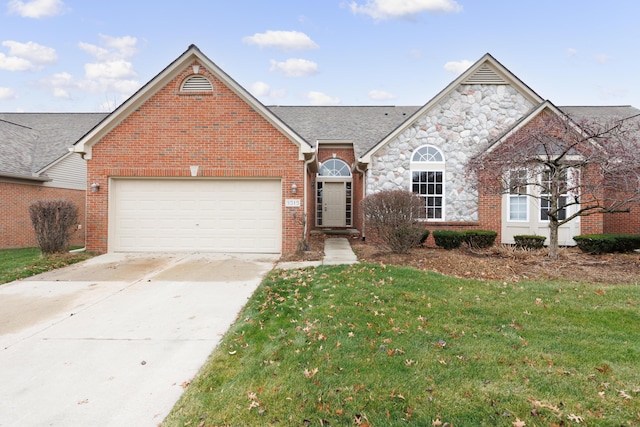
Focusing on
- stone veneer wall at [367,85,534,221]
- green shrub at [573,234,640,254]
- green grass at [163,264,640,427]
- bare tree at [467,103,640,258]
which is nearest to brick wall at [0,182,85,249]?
stone veneer wall at [367,85,534,221]

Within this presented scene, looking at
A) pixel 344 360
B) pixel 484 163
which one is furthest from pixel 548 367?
pixel 484 163

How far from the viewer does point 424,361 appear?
3525mm

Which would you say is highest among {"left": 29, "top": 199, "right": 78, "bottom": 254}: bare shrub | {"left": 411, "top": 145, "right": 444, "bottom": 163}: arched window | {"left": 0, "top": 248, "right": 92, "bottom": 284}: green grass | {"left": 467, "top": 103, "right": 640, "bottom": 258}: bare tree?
{"left": 411, "top": 145, "right": 444, "bottom": 163}: arched window

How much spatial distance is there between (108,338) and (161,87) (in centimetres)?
841

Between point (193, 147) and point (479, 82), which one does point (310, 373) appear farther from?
point (479, 82)

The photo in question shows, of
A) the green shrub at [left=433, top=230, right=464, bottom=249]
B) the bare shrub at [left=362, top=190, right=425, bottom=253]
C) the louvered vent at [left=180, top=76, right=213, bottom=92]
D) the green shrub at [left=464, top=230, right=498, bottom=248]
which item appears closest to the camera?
the bare shrub at [left=362, top=190, right=425, bottom=253]

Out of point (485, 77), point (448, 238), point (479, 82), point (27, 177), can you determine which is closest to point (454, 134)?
point (479, 82)

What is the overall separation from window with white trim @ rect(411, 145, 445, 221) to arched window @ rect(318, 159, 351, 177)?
16.1 feet

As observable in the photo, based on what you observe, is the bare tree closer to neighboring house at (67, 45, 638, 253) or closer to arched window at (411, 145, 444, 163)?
arched window at (411, 145, 444, 163)

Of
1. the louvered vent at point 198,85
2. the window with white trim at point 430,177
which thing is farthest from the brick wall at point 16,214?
the window with white trim at point 430,177

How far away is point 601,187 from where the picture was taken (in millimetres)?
8352

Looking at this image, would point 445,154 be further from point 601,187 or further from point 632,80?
point 632,80

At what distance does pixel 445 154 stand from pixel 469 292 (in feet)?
26.1

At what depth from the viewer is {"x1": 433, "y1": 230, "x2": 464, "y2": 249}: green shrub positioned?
1151 centimetres
